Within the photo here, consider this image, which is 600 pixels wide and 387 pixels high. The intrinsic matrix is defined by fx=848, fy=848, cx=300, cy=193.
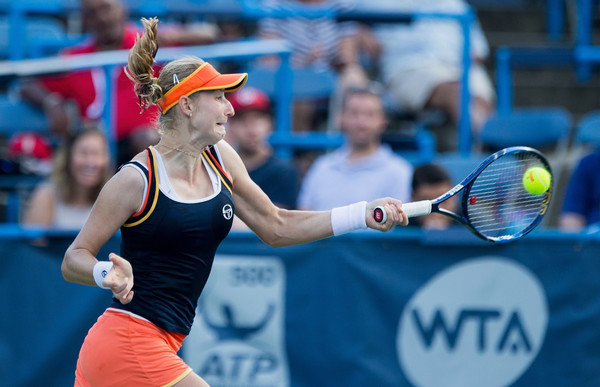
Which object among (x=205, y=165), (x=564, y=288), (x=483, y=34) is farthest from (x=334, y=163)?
(x=483, y=34)

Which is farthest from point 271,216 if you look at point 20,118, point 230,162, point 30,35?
point 30,35

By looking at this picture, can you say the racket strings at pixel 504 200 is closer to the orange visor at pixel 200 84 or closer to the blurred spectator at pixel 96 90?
the orange visor at pixel 200 84

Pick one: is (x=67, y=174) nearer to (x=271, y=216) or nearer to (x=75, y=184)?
(x=75, y=184)

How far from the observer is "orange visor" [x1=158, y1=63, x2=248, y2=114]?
2.99 meters

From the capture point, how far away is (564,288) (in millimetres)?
4449

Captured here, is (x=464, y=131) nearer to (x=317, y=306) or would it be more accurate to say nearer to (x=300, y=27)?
(x=300, y=27)

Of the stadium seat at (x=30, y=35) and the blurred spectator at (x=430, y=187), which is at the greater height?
the stadium seat at (x=30, y=35)

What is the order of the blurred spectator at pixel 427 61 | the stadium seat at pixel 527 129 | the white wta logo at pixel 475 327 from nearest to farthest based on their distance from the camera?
the white wta logo at pixel 475 327 → the stadium seat at pixel 527 129 → the blurred spectator at pixel 427 61

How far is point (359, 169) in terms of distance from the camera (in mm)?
5453

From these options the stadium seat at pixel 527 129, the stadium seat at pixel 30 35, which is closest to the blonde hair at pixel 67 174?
the stadium seat at pixel 30 35

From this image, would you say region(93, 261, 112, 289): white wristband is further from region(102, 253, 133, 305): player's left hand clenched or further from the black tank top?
the black tank top

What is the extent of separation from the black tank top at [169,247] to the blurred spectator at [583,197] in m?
3.14

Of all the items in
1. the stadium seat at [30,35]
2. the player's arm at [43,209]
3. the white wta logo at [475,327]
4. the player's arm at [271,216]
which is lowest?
the white wta logo at [475,327]

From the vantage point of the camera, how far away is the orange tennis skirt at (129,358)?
298cm
